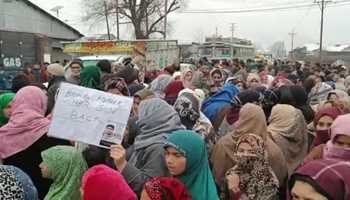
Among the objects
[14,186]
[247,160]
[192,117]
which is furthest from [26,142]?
[14,186]

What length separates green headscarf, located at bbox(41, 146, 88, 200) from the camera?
12.6 ft

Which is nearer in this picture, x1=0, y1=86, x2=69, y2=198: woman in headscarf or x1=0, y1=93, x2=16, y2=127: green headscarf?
x1=0, y1=86, x2=69, y2=198: woman in headscarf

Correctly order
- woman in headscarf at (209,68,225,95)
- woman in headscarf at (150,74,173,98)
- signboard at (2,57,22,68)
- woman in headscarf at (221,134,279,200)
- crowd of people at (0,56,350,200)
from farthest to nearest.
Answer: signboard at (2,57,22,68) → woman in headscarf at (209,68,225,95) → woman in headscarf at (150,74,173,98) → woman in headscarf at (221,134,279,200) → crowd of people at (0,56,350,200)

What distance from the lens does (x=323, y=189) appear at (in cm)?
250

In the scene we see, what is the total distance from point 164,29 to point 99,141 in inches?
1925

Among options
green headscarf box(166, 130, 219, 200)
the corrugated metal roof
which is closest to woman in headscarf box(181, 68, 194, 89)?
green headscarf box(166, 130, 219, 200)

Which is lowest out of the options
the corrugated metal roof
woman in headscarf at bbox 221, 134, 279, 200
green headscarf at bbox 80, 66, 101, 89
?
A: woman in headscarf at bbox 221, 134, 279, 200

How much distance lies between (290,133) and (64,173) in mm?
2489

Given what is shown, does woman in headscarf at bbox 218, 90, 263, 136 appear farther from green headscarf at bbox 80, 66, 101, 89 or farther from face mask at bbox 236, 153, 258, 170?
green headscarf at bbox 80, 66, 101, 89

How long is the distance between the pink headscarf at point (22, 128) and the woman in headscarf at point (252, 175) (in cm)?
172

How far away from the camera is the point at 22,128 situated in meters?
4.85

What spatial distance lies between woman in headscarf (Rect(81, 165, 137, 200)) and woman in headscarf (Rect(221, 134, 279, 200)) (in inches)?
44.8

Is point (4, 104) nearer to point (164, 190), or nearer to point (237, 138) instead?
point (237, 138)

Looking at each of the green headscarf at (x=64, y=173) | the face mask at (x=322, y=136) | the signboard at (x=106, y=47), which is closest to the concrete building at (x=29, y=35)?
the signboard at (x=106, y=47)
